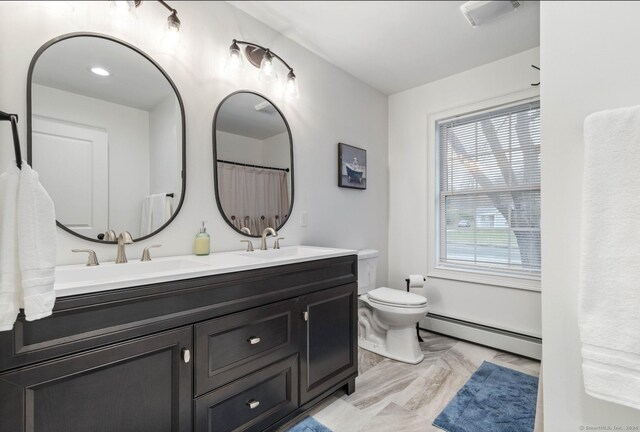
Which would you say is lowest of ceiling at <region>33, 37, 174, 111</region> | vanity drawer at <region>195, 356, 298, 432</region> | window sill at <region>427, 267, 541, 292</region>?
vanity drawer at <region>195, 356, 298, 432</region>

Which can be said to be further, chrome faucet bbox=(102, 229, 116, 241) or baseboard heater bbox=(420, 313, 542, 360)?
baseboard heater bbox=(420, 313, 542, 360)

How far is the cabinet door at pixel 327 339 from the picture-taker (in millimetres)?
1608

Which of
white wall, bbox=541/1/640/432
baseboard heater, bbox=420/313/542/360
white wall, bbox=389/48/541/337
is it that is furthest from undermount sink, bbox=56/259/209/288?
baseboard heater, bbox=420/313/542/360

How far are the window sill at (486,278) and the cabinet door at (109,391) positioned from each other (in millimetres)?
2438

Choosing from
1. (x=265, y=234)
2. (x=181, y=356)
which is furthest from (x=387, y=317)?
(x=181, y=356)

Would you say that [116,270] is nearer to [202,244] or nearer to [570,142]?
[202,244]

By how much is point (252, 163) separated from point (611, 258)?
6.11 feet

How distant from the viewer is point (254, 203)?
2.05 metres

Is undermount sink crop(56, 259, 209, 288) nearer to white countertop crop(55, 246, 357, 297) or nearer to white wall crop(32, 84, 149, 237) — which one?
white countertop crop(55, 246, 357, 297)

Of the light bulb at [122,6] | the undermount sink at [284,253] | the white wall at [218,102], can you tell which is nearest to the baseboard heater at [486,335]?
the white wall at [218,102]

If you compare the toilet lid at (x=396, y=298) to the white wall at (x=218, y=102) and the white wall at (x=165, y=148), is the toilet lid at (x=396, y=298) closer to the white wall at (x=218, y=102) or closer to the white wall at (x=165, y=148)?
the white wall at (x=218, y=102)

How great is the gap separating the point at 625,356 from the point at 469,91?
270 centimetres

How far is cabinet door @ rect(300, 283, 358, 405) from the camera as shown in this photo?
5.28 ft

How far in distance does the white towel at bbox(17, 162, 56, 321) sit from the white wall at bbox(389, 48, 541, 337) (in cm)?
284
